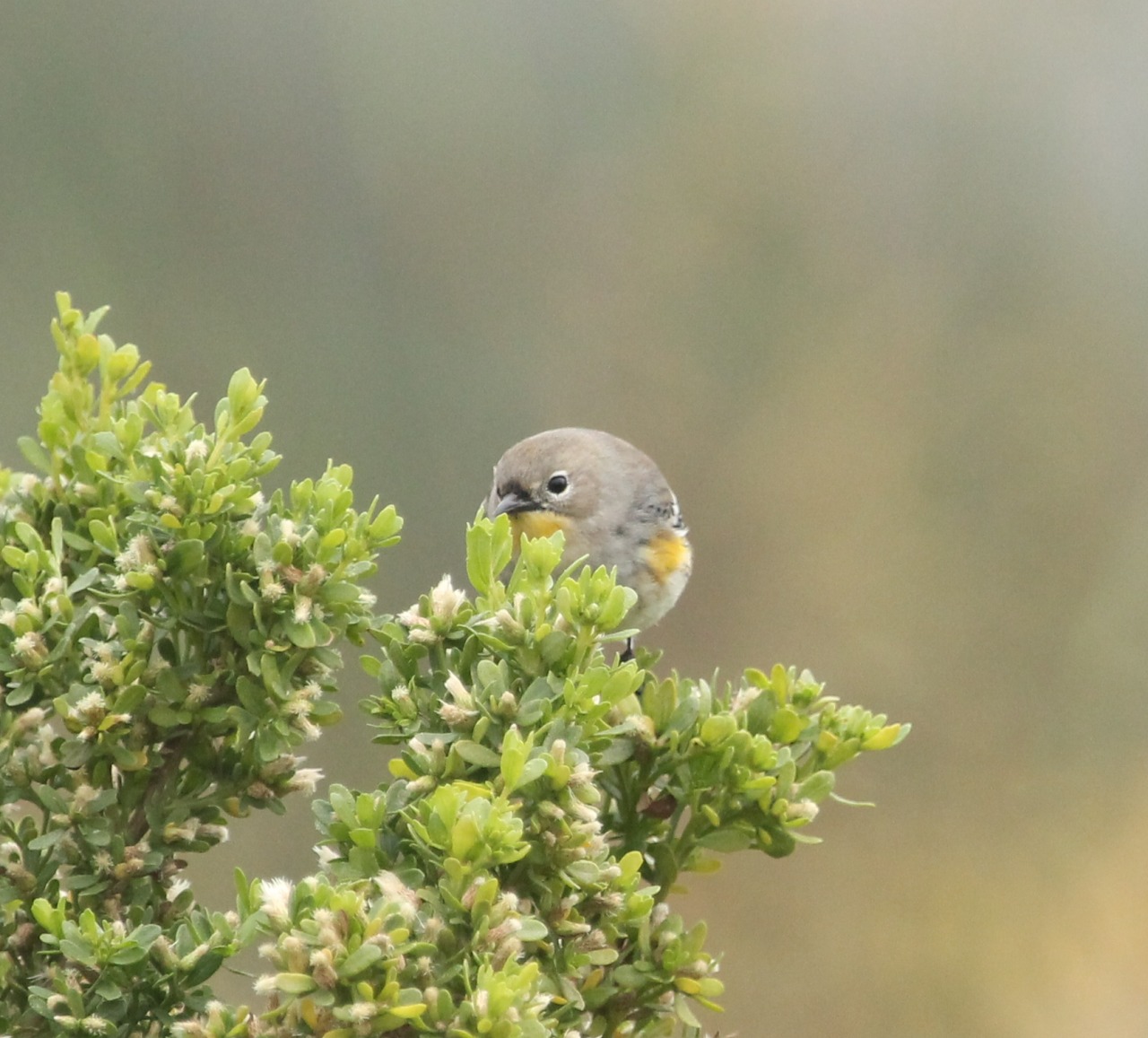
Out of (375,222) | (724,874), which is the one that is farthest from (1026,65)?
(724,874)

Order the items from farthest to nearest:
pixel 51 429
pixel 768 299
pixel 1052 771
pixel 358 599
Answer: pixel 768 299, pixel 1052 771, pixel 51 429, pixel 358 599

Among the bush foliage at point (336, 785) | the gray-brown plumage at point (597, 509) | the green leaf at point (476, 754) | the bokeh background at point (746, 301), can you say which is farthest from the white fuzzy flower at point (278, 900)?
the bokeh background at point (746, 301)

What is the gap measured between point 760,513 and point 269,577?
2288 millimetres

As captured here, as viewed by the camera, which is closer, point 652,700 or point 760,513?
point 652,700

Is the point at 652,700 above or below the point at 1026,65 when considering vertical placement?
below

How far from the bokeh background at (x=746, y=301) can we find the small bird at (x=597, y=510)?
0.54 meters

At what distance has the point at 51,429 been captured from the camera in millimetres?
1390

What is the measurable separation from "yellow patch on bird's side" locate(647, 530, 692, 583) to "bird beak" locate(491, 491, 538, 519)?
26cm

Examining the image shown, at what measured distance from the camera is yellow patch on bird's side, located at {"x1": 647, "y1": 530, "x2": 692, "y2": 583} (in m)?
2.61

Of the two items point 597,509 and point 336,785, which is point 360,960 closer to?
point 336,785

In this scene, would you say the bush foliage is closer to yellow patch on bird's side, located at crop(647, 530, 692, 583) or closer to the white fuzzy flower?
the white fuzzy flower

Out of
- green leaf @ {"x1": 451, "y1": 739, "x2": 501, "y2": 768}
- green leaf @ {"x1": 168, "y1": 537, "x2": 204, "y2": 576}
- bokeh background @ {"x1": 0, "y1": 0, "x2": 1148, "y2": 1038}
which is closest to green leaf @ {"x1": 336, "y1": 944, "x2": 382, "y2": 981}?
green leaf @ {"x1": 451, "y1": 739, "x2": 501, "y2": 768}

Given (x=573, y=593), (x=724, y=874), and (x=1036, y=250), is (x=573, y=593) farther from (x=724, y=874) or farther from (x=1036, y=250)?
(x=1036, y=250)

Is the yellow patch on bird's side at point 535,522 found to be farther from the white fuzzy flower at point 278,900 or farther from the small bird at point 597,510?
the white fuzzy flower at point 278,900
